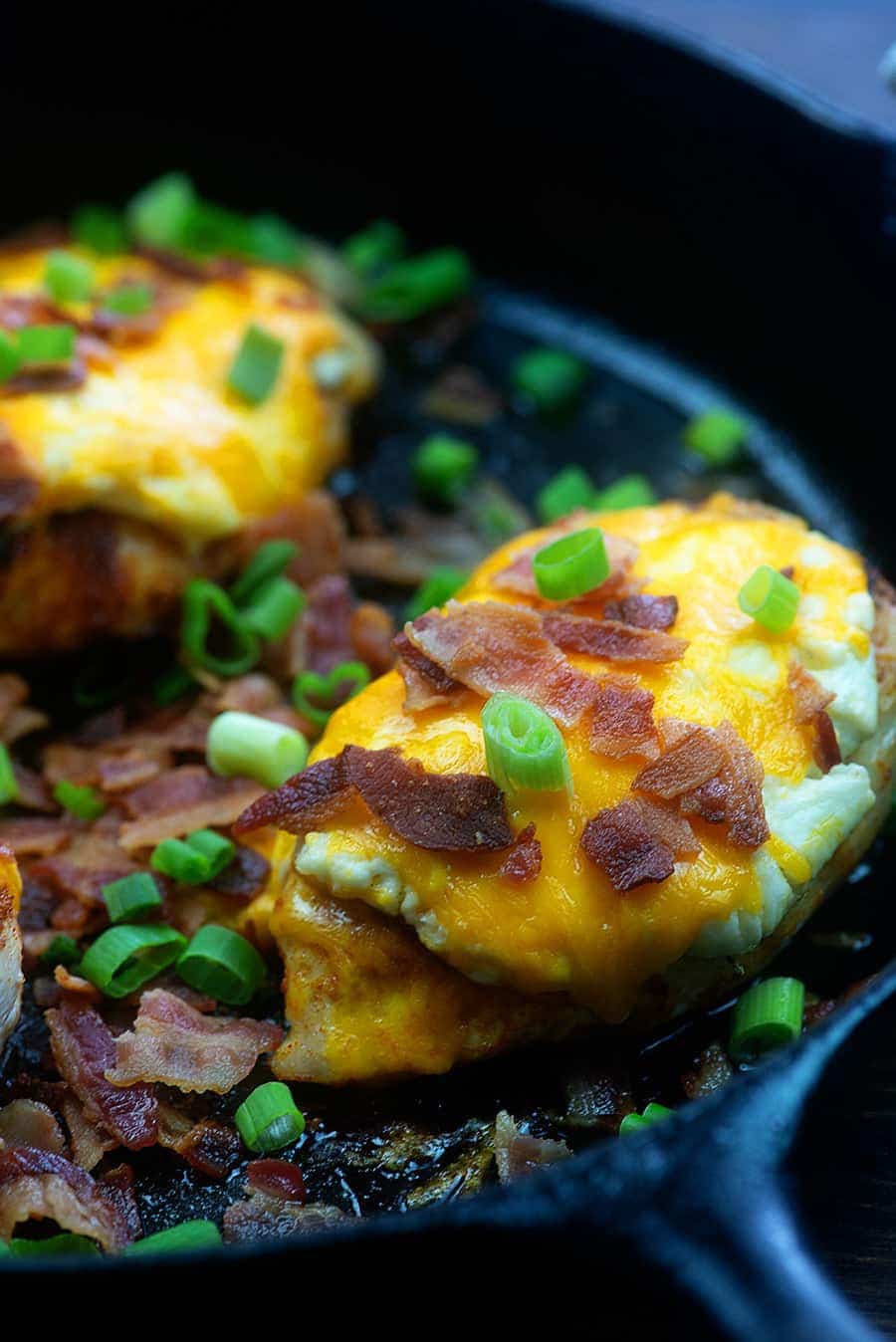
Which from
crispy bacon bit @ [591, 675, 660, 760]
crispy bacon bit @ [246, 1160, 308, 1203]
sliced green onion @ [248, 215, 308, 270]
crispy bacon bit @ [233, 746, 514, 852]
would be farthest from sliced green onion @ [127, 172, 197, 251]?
crispy bacon bit @ [246, 1160, 308, 1203]

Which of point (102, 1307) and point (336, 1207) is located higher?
point (102, 1307)

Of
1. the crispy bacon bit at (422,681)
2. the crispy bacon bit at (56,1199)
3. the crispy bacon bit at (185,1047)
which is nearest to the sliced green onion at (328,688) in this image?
the crispy bacon bit at (422,681)

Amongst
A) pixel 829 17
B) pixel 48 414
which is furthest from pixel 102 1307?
pixel 829 17

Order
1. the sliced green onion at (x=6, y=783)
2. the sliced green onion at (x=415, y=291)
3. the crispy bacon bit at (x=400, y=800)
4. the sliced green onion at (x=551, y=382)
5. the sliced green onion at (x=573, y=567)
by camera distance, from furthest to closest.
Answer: the sliced green onion at (x=415, y=291) < the sliced green onion at (x=551, y=382) < the sliced green onion at (x=6, y=783) < the sliced green onion at (x=573, y=567) < the crispy bacon bit at (x=400, y=800)

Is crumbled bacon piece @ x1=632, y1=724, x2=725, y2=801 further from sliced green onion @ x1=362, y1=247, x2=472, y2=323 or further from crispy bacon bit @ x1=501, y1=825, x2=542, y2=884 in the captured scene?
sliced green onion @ x1=362, y1=247, x2=472, y2=323

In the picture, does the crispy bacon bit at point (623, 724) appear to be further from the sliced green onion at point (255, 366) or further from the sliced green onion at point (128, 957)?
the sliced green onion at point (255, 366)

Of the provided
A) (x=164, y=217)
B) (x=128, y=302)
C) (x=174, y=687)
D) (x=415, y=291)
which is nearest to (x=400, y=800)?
(x=174, y=687)

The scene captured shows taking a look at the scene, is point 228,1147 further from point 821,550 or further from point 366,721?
point 821,550

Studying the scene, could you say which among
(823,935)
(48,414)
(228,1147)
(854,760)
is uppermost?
(854,760)
